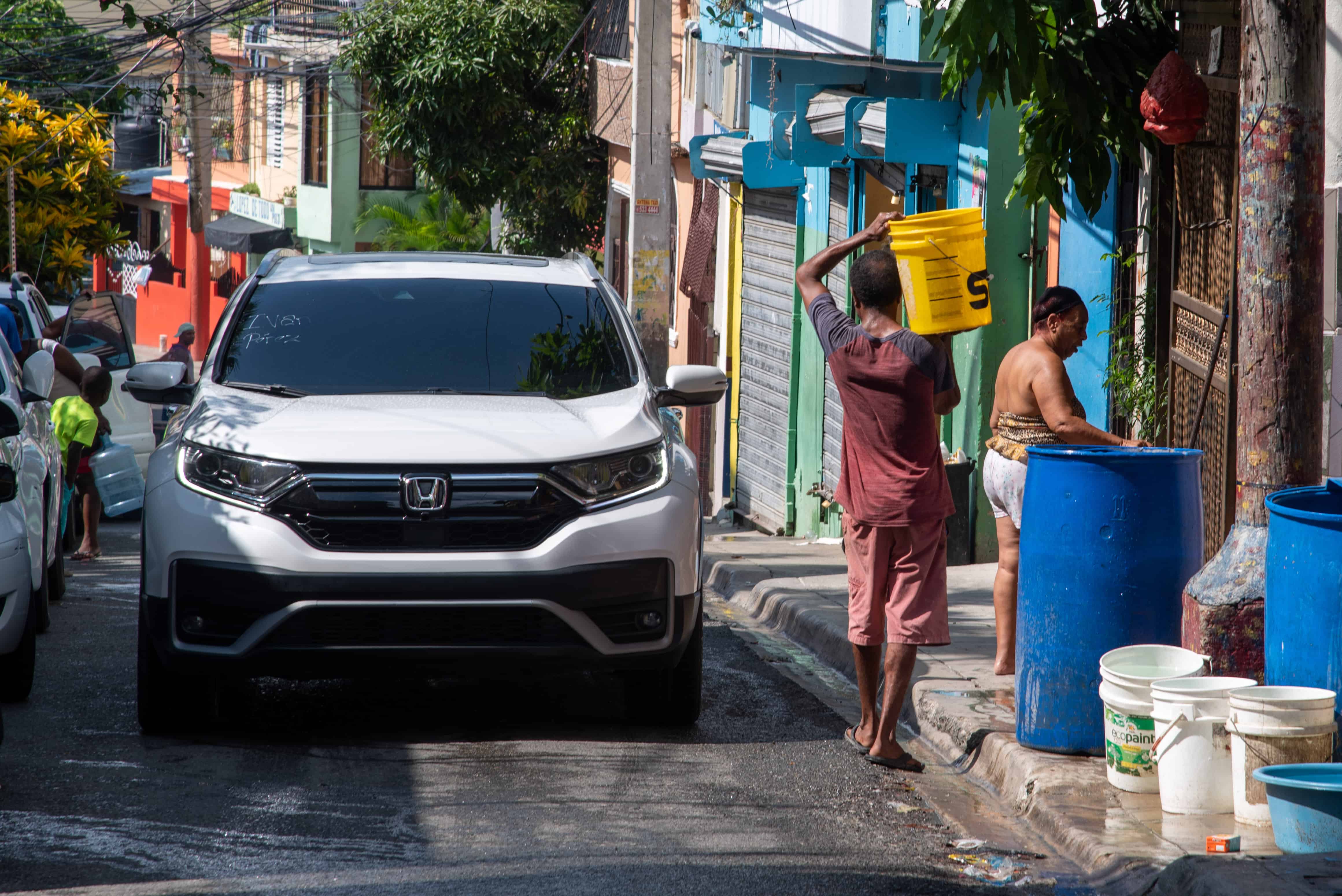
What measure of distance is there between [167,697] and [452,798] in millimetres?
1410

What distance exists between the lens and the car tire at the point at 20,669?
6906 mm

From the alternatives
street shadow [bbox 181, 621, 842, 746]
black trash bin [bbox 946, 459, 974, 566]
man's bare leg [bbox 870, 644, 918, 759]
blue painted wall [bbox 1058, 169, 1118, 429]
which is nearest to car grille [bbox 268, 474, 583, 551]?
street shadow [bbox 181, 621, 842, 746]

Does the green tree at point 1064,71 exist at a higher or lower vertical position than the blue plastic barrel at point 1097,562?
higher

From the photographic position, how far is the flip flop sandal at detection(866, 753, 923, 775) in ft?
20.2

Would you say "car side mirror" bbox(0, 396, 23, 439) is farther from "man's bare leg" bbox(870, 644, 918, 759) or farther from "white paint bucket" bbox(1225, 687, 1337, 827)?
"white paint bucket" bbox(1225, 687, 1337, 827)

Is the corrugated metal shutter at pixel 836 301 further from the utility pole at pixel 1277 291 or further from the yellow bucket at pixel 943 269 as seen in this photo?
the utility pole at pixel 1277 291

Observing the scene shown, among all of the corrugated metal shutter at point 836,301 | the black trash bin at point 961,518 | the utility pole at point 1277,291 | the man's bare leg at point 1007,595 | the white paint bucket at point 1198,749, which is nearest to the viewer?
the white paint bucket at point 1198,749

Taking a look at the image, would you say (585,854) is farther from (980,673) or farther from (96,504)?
(96,504)

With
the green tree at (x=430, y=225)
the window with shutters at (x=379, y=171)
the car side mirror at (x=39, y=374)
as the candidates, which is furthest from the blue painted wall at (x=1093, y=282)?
the window with shutters at (x=379, y=171)

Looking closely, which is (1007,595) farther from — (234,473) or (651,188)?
(651,188)

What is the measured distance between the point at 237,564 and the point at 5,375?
9.76 ft

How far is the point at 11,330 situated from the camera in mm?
12531

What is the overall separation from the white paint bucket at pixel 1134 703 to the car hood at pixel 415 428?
1.88 m

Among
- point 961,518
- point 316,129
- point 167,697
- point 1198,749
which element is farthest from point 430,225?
point 1198,749
